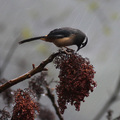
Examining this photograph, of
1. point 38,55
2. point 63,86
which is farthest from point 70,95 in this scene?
point 38,55

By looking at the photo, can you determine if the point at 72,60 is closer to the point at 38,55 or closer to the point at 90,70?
the point at 90,70

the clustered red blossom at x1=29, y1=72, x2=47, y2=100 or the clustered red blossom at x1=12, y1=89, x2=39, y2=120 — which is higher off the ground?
the clustered red blossom at x1=29, y1=72, x2=47, y2=100

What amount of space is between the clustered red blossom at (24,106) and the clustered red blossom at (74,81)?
0.50 feet

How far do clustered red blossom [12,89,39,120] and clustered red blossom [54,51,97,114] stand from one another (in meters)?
0.15

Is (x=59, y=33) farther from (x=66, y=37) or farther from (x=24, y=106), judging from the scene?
(x=24, y=106)

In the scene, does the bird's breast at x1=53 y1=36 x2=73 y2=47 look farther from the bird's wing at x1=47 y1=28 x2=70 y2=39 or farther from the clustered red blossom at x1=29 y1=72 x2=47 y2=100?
the clustered red blossom at x1=29 y1=72 x2=47 y2=100

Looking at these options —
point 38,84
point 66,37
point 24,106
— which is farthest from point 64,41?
point 24,106

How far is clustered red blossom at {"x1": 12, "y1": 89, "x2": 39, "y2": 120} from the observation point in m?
1.20

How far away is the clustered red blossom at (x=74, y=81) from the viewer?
1186 millimetres

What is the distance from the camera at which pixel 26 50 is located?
4.90 metres

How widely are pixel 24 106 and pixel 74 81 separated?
289 millimetres

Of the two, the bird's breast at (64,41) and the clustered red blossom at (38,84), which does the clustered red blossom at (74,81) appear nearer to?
the bird's breast at (64,41)

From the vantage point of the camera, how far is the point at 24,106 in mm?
1222

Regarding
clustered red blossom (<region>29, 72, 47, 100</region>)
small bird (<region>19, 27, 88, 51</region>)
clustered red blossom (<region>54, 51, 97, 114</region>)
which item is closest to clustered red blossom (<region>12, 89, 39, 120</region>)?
clustered red blossom (<region>54, 51, 97, 114</region>)
